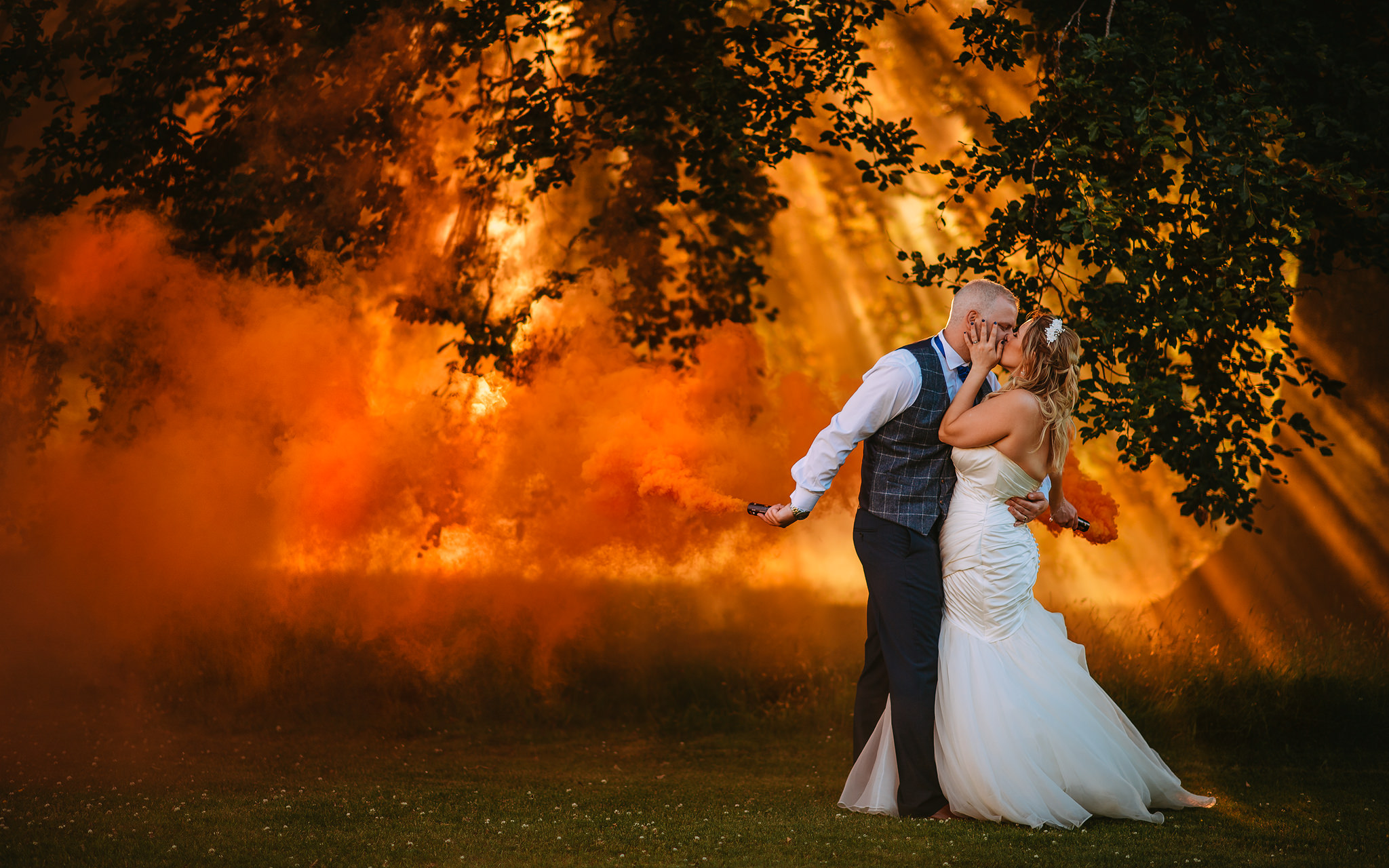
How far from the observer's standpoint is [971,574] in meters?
4.46

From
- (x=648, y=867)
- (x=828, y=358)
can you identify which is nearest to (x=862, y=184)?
(x=828, y=358)

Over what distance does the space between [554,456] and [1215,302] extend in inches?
177

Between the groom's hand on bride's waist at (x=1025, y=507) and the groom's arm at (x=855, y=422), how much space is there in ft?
1.92

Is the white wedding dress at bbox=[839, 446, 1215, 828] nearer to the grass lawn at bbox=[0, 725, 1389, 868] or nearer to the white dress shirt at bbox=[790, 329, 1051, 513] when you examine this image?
the grass lawn at bbox=[0, 725, 1389, 868]

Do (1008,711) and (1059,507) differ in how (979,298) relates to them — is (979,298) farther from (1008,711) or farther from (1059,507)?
(1008,711)

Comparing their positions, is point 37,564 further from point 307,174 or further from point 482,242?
point 482,242

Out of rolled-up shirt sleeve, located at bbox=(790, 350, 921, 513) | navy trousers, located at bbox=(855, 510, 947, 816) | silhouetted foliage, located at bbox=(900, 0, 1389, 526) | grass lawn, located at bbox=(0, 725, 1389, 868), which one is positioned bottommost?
grass lawn, located at bbox=(0, 725, 1389, 868)

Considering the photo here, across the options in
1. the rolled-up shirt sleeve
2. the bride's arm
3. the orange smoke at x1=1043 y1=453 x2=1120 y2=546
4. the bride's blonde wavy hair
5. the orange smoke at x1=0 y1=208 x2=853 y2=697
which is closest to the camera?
the rolled-up shirt sleeve

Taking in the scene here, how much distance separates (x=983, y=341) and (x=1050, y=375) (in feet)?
1.04

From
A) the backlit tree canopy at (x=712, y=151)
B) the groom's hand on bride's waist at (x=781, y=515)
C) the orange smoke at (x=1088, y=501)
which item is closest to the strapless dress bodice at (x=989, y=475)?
the groom's hand on bride's waist at (x=781, y=515)

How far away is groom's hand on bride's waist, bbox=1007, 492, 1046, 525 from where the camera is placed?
14.8ft

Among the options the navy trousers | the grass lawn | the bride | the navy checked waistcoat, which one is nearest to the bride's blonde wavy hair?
the bride

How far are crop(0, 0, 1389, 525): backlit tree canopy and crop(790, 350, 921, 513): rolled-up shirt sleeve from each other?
1.68 metres

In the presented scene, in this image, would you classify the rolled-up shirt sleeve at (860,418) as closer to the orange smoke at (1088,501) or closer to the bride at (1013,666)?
the bride at (1013,666)
